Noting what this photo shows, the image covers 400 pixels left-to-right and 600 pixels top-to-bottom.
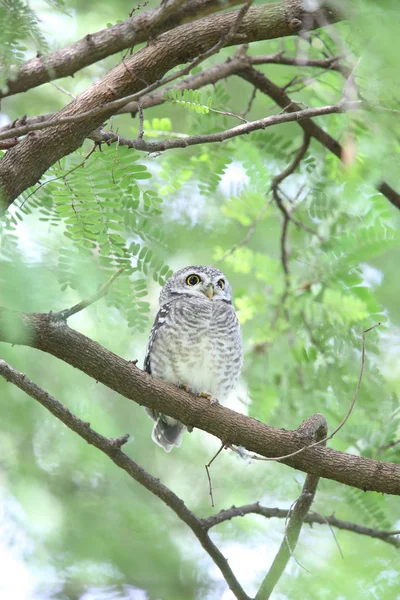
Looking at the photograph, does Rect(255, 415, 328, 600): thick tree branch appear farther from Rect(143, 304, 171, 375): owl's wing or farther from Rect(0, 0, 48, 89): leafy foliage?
Rect(0, 0, 48, 89): leafy foliage

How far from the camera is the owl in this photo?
13.0ft

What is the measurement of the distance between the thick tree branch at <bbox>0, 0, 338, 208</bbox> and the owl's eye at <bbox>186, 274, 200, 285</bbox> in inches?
64.0

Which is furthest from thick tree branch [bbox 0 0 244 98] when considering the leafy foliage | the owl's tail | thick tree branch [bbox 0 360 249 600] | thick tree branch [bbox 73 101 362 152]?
the owl's tail

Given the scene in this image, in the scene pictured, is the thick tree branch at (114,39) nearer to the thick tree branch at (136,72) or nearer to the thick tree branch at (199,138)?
the thick tree branch at (136,72)

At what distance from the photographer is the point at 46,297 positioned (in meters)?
1.90

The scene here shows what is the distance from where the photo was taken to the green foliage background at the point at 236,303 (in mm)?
2727

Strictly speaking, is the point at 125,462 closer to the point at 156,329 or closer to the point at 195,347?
the point at 195,347

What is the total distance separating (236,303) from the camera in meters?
4.67

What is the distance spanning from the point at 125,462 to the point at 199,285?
1.39 meters

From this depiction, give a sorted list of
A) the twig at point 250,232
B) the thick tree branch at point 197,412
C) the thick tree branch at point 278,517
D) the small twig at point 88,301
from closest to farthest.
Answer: the small twig at point 88,301 → the thick tree branch at point 197,412 → the thick tree branch at point 278,517 → the twig at point 250,232

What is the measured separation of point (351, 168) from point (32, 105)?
2861 mm

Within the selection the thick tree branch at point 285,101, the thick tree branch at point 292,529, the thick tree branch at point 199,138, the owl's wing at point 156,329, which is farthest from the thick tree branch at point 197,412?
the thick tree branch at point 285,101

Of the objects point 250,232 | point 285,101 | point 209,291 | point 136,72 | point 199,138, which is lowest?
point 199,138

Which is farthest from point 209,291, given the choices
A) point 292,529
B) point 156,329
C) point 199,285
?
point 292,529
